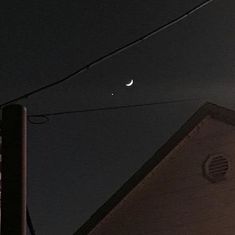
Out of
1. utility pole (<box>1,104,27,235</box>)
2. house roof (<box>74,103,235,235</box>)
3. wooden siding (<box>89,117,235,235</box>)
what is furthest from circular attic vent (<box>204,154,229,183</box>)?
utility pole (<box>1,104,27,235</box>)

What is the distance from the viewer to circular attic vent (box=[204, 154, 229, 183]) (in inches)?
376

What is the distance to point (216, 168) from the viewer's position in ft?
31.7

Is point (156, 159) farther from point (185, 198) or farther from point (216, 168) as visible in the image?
point (216, 168)

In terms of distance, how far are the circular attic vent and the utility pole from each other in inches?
274

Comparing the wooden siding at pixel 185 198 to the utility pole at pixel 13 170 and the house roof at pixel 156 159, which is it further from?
the utility pole at pixel 13 170

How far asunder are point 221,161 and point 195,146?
0.52 metres

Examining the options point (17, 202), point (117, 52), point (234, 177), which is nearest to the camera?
point (17, 202)

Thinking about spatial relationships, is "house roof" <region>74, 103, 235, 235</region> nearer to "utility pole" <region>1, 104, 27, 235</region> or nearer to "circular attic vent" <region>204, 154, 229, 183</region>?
"circular attic vent" <region>204, 154, 229, 183</region>

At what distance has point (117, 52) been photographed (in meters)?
6.22

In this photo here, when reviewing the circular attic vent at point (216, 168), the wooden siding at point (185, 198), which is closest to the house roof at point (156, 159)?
the wooden siding at point (185, 198)

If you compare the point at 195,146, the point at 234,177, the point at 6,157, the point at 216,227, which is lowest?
the point at 6,157

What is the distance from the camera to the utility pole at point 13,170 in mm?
2764

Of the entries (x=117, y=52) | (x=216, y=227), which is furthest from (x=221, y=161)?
(x=117, y=52)

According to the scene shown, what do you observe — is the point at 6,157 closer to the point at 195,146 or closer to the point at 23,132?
the point at 23,132
